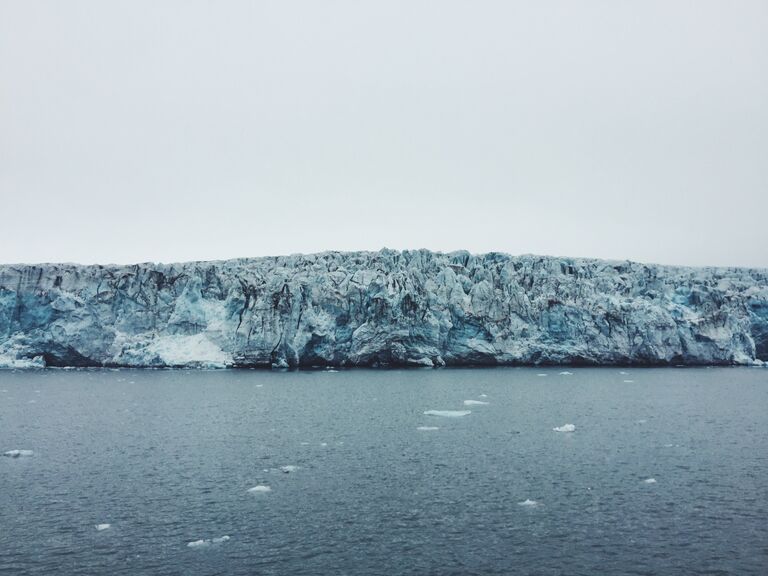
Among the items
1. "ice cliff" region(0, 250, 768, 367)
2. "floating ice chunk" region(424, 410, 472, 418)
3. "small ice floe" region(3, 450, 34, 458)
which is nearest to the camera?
"small ice floe" region(3, 450, 34, 458)

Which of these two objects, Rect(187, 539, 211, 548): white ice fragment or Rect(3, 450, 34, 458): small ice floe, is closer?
Rect(187, 539, 211, 548): white ice fragment

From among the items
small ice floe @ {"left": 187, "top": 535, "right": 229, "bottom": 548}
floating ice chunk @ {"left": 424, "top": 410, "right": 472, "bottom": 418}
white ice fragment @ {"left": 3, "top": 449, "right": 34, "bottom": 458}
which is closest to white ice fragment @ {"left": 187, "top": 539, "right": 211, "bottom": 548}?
small ice floe @ {"left": 187, "top": 535, "right": 229, "bottom": 548}

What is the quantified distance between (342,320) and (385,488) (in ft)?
112

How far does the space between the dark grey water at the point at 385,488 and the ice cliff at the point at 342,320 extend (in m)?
19.0

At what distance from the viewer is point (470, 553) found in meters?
10.3

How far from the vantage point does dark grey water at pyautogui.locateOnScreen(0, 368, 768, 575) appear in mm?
10172

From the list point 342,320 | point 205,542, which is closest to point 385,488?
point 205,542

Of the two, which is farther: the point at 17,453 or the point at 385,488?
the point at 17,453

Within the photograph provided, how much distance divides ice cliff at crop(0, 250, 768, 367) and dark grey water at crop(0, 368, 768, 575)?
1902 cm

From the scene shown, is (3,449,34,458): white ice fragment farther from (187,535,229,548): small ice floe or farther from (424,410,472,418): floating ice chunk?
(424,410,472,418): floating ice chunk

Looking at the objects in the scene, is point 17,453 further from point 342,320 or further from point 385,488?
point 342,320

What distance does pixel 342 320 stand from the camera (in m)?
48.1

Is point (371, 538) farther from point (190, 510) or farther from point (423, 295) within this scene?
point (423, 295)

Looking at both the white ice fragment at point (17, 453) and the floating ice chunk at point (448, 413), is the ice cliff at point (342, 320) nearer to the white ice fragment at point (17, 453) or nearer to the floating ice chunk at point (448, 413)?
the floating ice chunk at point (448, 413)
